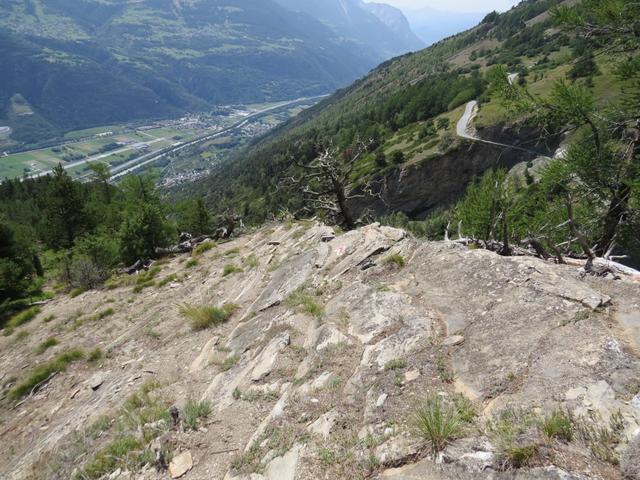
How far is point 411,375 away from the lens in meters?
6.77

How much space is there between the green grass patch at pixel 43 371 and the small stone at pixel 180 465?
9897mm

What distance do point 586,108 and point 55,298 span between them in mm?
28438

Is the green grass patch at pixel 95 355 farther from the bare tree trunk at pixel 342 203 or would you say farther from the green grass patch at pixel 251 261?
the bare tree trunk at pixel 342 203

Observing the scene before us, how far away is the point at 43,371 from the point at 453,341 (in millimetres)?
14540

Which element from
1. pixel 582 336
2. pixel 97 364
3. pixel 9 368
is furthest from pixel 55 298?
pixel 582 336

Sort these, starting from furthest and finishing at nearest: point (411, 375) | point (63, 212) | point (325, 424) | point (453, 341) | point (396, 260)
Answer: point (63, 212) → point (396, 260) → point (453, 341) → point (411, 375) → point (325, 424)

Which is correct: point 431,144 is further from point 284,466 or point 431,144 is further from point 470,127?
point 284,466

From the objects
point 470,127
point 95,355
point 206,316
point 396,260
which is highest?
point 396,260

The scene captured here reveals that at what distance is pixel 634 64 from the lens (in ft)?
34.7

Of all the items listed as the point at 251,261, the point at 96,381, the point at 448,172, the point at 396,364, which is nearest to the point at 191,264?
the point at 251,261

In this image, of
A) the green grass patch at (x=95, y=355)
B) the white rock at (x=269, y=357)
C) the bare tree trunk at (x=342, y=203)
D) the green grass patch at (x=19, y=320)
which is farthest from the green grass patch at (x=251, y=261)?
the green grass patch at (x=19, y=320)

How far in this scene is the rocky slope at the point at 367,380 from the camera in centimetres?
494

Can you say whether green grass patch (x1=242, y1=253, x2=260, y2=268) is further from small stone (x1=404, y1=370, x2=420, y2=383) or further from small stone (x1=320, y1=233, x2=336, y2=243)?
small stone (x1=404, y1=370, x2=420, y2=383)

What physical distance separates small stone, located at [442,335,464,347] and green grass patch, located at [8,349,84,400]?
13.8m
